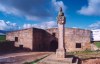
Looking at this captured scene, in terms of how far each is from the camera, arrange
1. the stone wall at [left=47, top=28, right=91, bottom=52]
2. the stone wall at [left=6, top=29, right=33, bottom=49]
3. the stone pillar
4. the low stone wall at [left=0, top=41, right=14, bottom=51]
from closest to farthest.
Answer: the stone pillar < the low stone wall at [left=0, top=41, right=14, bottom=51] < the stone wall at [left=47, top=28, right=91, bottom=52] < the stone wall at [left=6, top=29, right=33, bottom=49]

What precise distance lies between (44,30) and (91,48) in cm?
1041

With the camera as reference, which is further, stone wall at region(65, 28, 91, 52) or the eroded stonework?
the eroded stonework

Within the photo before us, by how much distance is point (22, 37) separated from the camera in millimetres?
36500

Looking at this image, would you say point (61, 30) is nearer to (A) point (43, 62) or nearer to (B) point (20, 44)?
(A) point (43, 62)

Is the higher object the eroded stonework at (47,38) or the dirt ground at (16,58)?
the eroded stonework at (47,38)

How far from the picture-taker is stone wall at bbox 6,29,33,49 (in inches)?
1399

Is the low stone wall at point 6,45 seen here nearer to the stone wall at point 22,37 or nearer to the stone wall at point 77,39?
the stone wall at point 22,37

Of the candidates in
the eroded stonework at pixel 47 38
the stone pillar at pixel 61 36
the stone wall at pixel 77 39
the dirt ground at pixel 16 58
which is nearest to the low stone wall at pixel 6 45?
the eroded stonework at pixel 47 38

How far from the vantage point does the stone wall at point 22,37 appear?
35.5 metres

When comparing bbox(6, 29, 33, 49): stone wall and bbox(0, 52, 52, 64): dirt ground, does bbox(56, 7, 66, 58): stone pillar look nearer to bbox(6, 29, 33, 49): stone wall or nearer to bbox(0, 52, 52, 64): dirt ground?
bbox(0, 52, 52, 64): dirt ground

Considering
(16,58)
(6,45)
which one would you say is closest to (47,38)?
(6,45)

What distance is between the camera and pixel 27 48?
35594 millimetres

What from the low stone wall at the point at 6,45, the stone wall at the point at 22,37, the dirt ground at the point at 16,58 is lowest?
the dirt ground at the point at 16,58

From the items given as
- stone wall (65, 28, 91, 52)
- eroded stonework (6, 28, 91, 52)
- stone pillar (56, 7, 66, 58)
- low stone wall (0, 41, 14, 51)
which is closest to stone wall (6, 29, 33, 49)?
eroded stonework (6, 28, 91, 52)
